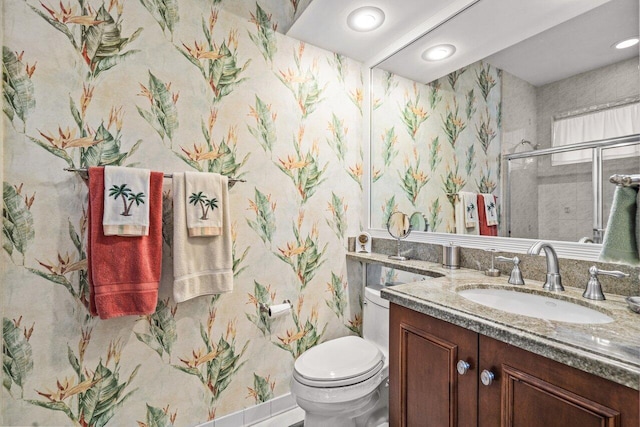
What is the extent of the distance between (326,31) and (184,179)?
1.15 meters

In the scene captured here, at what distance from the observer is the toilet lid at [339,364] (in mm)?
1285

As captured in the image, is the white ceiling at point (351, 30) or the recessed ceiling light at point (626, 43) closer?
the recessed ceiling light at point (626, 43)

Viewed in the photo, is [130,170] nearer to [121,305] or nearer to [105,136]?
[105,136]

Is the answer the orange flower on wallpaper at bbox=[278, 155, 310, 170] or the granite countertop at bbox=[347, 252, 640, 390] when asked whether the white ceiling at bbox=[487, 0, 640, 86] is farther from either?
the orange flower on wallpaper at bbox=[278, 155, 310, 170]

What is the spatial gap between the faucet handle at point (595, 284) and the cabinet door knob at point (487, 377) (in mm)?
474

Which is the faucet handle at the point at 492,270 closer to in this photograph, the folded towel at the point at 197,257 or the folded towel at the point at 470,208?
Answer: the folded towel at the point at 470,208

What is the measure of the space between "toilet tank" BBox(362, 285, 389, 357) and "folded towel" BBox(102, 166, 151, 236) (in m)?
1.20

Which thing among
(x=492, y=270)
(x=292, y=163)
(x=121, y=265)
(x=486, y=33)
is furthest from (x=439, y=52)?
(x=121, y=265)

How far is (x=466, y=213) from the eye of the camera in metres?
1.49

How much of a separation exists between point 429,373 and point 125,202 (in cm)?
129

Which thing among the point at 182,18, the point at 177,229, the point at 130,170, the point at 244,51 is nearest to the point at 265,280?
the point at 177,229

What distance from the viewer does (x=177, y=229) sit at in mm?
1332

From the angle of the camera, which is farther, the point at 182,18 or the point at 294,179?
the point at 294,179

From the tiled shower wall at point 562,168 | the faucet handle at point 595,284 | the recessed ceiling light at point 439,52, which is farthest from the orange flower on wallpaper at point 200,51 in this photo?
the faucet handle at point 595,284
